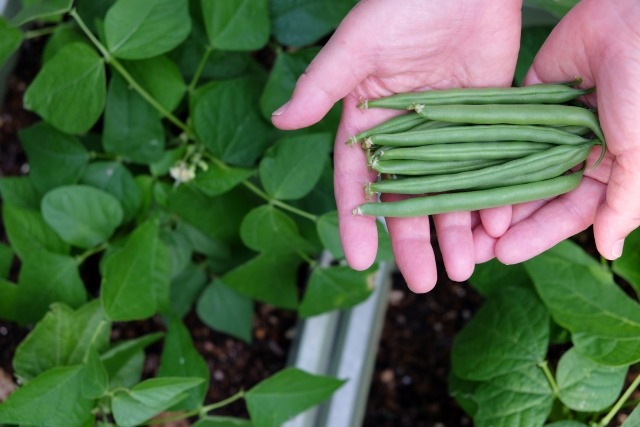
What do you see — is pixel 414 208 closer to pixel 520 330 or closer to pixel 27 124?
pixel 520 330

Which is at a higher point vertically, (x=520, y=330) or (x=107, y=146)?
(x=107, y=146)

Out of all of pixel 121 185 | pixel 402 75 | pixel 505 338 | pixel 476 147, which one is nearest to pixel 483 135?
pixel 476 147

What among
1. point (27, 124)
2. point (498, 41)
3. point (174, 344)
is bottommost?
point (174, 344)

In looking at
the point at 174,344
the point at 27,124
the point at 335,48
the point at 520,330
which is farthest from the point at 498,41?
the point at 27,124

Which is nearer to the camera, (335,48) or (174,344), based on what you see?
(335,48)

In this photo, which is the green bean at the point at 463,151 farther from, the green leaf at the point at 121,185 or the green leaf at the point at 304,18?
the green leaf at the point at 121,185

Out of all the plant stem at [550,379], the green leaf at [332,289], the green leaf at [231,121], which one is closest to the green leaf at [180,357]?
the green leaf at [332,289]

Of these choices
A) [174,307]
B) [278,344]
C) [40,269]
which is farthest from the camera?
[278,344]

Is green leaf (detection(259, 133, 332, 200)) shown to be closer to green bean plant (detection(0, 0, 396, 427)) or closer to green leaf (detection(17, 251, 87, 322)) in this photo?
green bean plant (detection(0, 0, 396, 427))

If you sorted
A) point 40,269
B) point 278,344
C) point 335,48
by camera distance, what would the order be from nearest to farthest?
point 335,48, point 40,269, point 278,344
